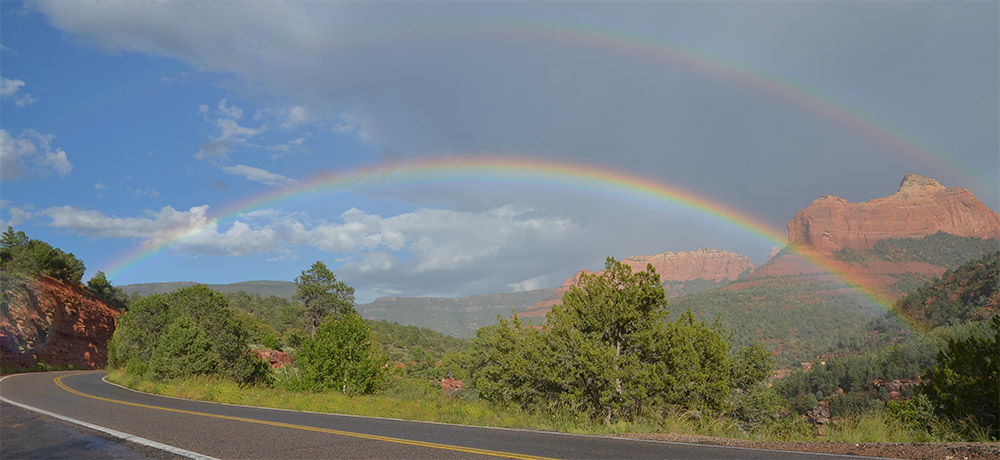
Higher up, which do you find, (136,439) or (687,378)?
(136,439)

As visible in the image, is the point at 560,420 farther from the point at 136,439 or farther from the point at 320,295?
the point at 320,295

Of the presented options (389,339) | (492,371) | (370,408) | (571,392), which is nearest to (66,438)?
(370,408)

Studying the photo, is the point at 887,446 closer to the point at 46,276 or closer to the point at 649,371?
the point at 649,371

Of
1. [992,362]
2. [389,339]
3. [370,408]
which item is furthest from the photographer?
[389,339]

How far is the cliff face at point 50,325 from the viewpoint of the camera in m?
52.3

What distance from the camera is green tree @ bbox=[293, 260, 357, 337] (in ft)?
241

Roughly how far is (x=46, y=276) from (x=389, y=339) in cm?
5300

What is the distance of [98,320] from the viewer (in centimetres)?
7325

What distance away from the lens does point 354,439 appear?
9.87m

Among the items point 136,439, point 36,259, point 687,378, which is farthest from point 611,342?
point 36,259

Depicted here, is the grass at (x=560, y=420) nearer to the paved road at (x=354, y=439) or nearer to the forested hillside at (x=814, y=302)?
the paved road at (x=354, y=439)

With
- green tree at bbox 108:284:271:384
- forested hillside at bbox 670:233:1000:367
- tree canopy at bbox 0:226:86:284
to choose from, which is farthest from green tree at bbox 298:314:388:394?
forested hillside at bbox 670:233:1000:367

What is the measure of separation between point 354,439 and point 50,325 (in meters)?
70.4

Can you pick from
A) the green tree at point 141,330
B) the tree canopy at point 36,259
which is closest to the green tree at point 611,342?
the green tree at point 141,330
